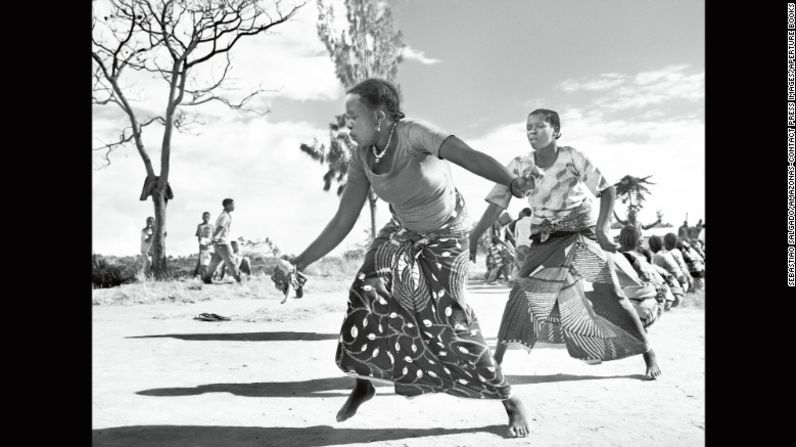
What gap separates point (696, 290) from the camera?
9555 mm

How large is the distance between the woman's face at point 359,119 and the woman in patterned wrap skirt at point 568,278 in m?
1.54

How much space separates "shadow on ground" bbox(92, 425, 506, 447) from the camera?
303 cm

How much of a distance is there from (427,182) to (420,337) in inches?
32.2

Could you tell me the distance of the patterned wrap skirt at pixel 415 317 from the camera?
332cm

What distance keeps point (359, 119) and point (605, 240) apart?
195 centimetres

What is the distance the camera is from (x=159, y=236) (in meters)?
15.3

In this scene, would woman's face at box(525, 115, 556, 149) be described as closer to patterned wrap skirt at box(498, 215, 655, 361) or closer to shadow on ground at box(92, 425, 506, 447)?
patterned wrap skirt at box(498, 215, 655, 361)

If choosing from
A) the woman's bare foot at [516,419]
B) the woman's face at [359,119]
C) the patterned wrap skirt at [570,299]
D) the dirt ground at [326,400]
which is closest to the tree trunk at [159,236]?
the dirt ground at [326,400]

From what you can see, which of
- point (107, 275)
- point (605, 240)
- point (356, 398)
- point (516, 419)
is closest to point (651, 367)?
point (605, 240)

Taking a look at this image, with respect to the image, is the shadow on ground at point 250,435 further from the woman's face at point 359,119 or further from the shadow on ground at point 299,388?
the woman's face at point 359,119

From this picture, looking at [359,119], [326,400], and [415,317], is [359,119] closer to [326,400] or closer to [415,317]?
[415,317]

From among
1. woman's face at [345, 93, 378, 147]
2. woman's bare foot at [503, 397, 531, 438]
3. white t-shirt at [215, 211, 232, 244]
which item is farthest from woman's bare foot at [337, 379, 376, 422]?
white t-shirt at [215, 211, 232, 244]

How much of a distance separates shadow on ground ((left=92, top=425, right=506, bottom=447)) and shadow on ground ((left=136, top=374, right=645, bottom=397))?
2.06ft
